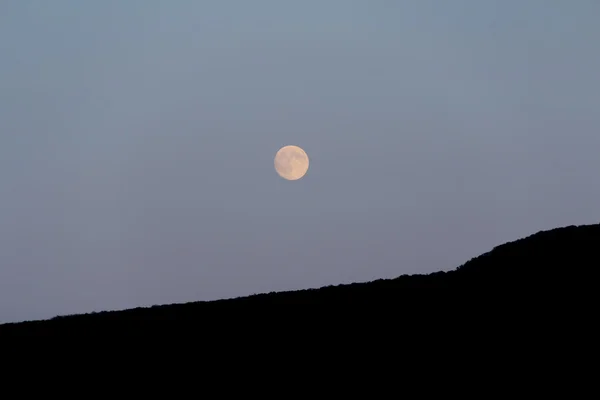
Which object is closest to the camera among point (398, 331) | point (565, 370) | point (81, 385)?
point (565, 370)

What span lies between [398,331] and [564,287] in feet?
15.5

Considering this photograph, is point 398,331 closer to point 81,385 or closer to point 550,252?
point 550,252

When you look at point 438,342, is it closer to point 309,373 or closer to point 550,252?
point 309,373

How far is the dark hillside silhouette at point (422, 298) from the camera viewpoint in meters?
17.6

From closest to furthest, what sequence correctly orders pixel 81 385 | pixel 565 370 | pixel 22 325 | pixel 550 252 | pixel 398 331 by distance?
pixel 565 370, pixel 81 385, pixel 398 331, pixel 550 252, pixel 22 325

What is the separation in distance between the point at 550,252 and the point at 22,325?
17.1m

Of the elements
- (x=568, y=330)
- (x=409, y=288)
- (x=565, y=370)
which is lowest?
(x=565, y=370)

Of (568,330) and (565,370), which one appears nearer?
(565,370)

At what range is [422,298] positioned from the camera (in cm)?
1839

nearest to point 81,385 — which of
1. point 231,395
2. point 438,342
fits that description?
point 231,395

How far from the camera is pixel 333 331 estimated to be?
1717cm

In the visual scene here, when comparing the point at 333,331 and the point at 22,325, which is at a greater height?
the point at 22,325

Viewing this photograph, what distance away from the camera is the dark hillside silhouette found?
17.6 m

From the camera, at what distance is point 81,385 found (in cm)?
1542
